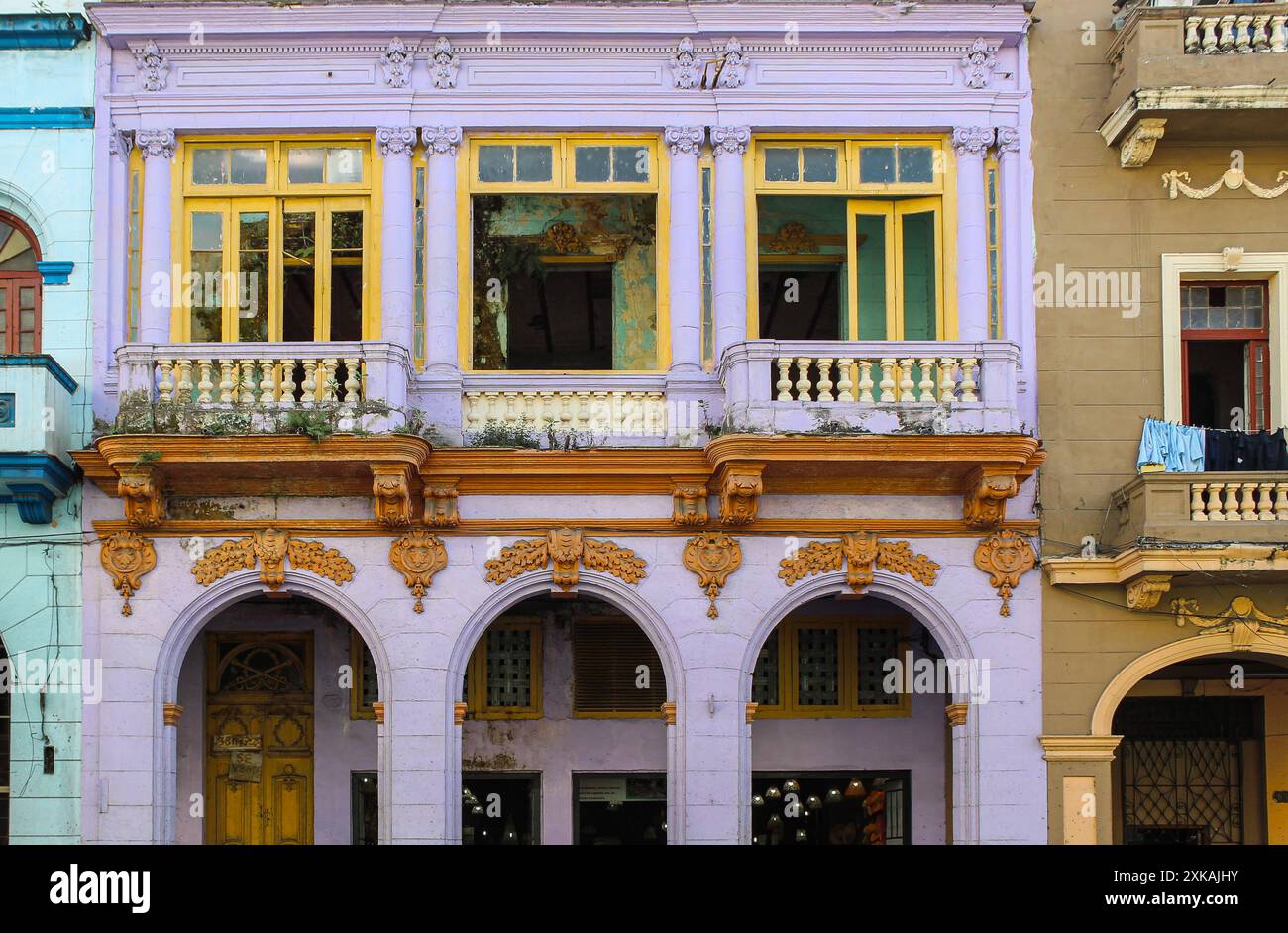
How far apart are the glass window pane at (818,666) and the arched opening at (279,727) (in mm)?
4775

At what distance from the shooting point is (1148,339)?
59.4ft

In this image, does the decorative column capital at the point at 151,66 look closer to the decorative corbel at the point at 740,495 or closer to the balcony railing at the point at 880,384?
the balcony railing at the point at 880,384

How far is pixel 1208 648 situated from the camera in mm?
17641

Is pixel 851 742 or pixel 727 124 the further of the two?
pixel 851 742

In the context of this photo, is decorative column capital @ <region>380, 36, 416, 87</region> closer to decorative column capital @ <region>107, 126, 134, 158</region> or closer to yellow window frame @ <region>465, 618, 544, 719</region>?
decorative column capital @ <region>107, 126, 134, 158</region>

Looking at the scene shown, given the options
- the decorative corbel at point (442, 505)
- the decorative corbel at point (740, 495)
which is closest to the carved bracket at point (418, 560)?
the decorative corbel at point (442, 505)

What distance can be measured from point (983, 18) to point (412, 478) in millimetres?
7652

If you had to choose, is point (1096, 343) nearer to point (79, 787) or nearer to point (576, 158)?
point (576, 158)

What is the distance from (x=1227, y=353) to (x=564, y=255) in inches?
282

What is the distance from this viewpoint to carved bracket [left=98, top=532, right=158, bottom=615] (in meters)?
17.4

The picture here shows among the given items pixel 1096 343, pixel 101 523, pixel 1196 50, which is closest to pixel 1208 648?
pixel 1096 343

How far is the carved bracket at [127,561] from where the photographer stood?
17.4 meters
